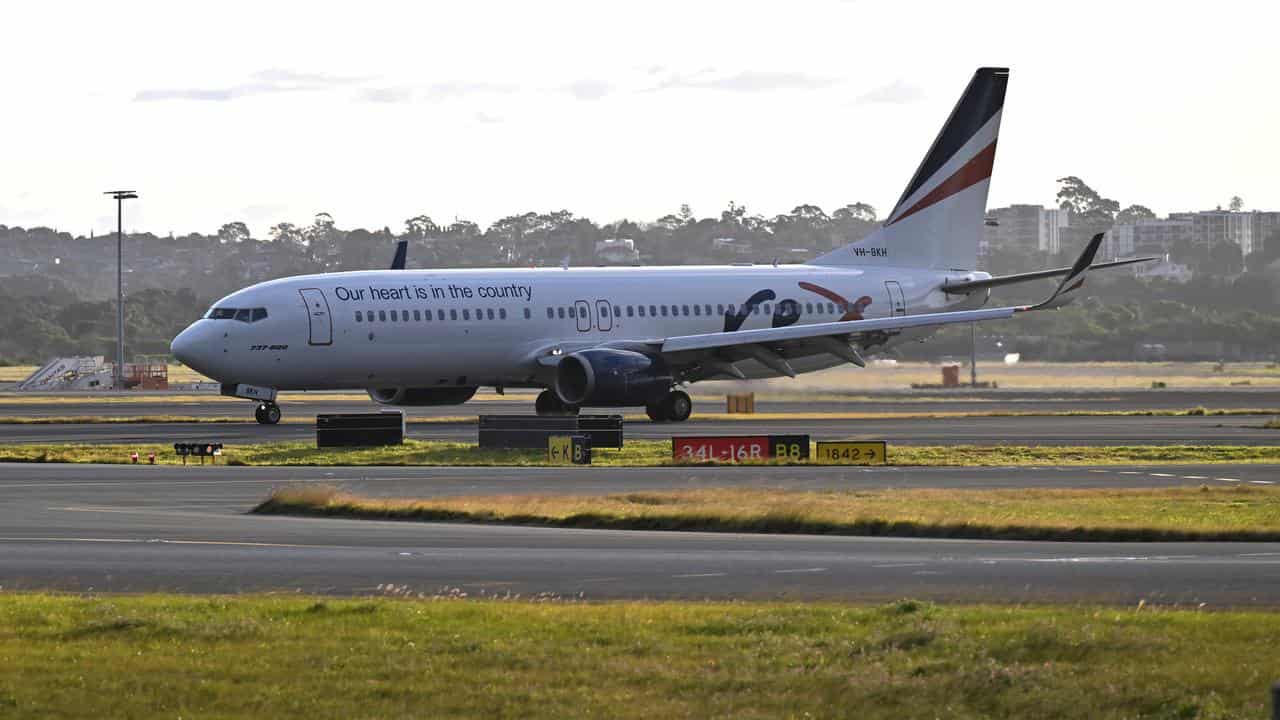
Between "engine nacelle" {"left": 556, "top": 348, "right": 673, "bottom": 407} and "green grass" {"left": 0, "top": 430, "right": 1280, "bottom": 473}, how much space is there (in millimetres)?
6558

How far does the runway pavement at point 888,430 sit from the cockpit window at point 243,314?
3.14 m

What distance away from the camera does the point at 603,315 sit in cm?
5572

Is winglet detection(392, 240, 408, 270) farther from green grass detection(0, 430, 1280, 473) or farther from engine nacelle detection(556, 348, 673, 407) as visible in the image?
green grass detection(0, 430, 1280, 473)

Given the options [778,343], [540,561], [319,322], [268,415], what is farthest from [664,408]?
[540,561]

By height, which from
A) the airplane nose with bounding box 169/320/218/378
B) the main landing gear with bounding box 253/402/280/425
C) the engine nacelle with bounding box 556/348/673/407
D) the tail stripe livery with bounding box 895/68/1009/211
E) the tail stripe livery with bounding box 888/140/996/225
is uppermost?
the tail stripe livery with bounding box 895/68/1009/211

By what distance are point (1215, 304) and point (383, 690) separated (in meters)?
185

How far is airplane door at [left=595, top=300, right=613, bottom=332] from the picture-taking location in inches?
2190

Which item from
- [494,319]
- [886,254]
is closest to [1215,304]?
[886,254]

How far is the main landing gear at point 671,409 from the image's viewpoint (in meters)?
54.9

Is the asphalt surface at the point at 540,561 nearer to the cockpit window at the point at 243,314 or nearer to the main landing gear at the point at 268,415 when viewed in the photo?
the cockpit window at the point at 243,314

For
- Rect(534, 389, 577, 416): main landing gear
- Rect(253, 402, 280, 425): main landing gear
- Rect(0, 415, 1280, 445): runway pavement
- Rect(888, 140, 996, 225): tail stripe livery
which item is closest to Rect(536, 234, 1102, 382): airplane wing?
Rect(0, 415, 1280, 445): runway pavement

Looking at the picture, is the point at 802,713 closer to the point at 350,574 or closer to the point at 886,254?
the point at 350,574

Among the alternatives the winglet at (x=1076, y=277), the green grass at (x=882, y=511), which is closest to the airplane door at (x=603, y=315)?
the winglet at (x=1076, y=277)

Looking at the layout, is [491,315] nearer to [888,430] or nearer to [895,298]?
[888,430]
